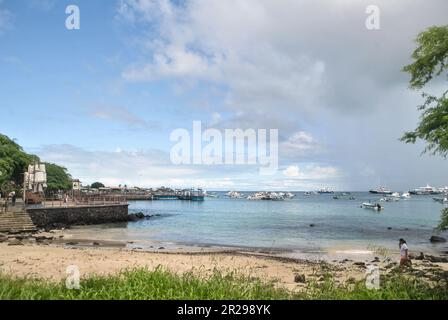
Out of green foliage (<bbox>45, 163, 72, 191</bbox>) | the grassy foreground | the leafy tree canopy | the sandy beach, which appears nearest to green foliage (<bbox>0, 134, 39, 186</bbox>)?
the leafy tree canopy

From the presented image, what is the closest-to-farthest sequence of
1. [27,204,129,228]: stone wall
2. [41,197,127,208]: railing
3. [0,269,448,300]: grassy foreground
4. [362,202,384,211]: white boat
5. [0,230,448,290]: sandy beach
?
[0,269,448,300]: grassy foreground → [0,230,448,290]: sandy beach → [27,204,129,228]: stone wall → [41,197,127,208]: railing → [362,202,384,211]: white boat

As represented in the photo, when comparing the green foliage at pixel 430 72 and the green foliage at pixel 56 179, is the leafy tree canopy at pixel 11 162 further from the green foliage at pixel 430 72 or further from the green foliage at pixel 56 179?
the green foliage at pixel 430 72

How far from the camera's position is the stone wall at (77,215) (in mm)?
39531

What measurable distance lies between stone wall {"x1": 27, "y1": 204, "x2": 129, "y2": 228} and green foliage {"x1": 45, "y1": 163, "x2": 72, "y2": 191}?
24803mm

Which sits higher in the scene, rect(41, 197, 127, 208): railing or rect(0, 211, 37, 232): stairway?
rect(41, 197, 127, 208): railing

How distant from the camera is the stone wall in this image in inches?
1556

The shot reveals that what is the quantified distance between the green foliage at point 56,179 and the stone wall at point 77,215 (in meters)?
24.8

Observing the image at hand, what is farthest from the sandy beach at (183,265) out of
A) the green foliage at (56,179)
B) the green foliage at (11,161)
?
the green foliage at (56,179)

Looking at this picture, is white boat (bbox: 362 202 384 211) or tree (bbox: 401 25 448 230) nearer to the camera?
tree (bbox: 401 25 448 230)

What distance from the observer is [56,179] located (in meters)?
78.1

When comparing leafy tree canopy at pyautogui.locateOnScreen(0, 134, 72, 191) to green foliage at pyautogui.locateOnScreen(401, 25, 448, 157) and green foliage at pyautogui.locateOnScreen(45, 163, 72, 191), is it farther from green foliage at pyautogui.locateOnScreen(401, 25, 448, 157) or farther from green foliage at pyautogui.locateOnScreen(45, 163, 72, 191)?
green foliage at pyautogui.locateOnScreen(401, 25, 448, 157)
